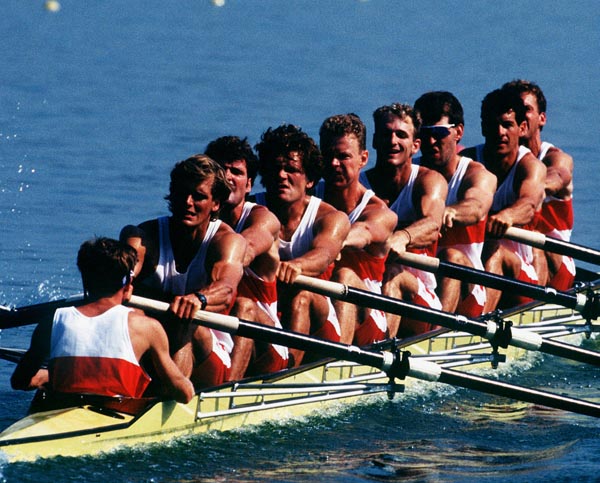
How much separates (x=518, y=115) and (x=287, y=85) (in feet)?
35.7

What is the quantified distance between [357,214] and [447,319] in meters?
1.04

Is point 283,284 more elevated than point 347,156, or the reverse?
point 347,156

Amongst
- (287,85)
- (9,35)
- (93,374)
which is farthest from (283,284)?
(9,35)

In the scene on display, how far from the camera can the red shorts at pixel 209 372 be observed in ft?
23.9

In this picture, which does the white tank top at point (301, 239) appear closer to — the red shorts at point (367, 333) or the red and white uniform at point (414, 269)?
the red shorts at point (367, 333)

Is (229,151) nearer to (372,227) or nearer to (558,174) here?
(372,227)

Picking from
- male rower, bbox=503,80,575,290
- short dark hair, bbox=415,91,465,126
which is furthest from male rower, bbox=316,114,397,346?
male rower, bbox=503,80,575,290

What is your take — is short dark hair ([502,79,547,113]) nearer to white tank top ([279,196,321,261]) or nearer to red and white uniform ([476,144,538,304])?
red and white uniform ([476,144,538,304])

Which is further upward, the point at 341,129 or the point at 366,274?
the point at 341,129

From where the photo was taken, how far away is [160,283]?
23.9 feet

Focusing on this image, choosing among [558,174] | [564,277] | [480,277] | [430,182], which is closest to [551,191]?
[558,174]

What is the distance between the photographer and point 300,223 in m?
8.24

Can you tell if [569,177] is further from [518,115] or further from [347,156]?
[347,156]

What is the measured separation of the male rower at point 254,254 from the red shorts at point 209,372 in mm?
327
